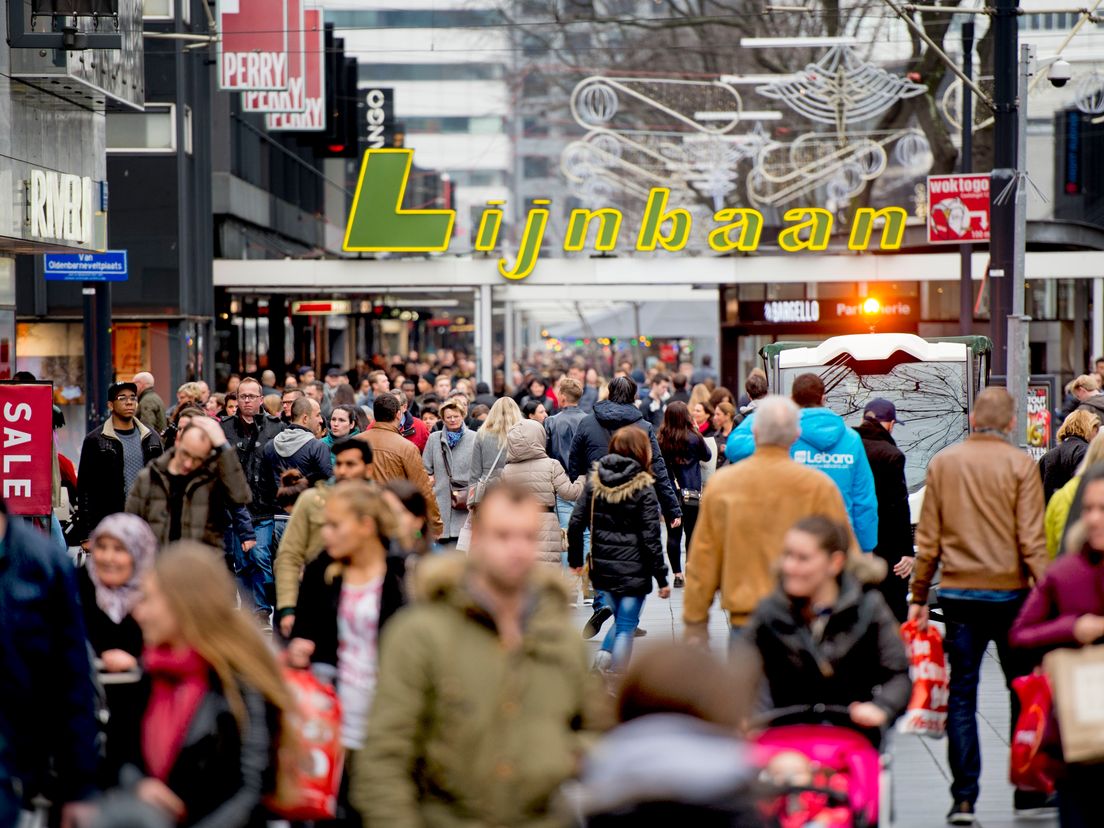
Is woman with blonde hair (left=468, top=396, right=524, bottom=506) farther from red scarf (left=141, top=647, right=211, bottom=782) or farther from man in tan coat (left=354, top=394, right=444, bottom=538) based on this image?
red scarf (left=141, top=647, right=211, bottom=782)

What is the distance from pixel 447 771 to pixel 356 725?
1.68 metres

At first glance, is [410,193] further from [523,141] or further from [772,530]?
[523,141]

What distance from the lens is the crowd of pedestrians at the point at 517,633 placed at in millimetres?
3916

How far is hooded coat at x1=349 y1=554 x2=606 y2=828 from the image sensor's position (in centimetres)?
391

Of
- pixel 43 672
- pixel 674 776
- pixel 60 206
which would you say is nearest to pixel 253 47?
pixel 60 206

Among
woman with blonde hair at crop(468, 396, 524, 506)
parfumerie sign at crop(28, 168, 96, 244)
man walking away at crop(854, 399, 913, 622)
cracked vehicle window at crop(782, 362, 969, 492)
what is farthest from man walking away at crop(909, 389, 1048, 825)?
parfumerie sign at crop(28, 168, 96, 244)

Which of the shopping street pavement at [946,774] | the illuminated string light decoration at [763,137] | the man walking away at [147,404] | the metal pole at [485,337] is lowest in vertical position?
the shopping street pavement at [946,774]

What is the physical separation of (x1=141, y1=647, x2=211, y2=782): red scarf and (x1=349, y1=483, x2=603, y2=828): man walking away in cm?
59

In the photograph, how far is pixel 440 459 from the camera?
13.1 metres

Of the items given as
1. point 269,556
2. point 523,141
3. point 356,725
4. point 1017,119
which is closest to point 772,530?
point 356,725

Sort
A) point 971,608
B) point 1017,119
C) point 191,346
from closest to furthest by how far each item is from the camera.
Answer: point 971,608 < point 1017,119 < point 191,346

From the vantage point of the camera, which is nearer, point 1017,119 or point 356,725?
point 356,725

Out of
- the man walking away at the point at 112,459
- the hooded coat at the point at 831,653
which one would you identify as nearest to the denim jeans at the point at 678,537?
the man walking away at the point at 112,459

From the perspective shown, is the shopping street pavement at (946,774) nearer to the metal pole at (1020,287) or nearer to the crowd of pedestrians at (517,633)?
the crowd of pedestrians at (517,633)
